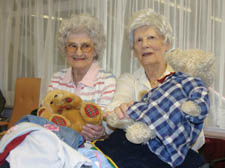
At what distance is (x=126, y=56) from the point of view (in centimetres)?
231

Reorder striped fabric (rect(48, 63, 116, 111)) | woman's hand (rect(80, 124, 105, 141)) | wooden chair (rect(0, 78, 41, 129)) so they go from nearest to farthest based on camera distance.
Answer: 1. woman's hand (rect(80, 124, 105, 141))
2. striped fabric (rect(48, 63, 116, 111))
3. wooden chair (rect(0, 78, 41, 129))

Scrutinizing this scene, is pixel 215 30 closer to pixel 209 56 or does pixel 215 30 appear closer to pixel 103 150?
pixel 209 56

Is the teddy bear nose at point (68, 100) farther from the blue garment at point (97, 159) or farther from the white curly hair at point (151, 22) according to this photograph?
the white curly hair at point (151, 22)

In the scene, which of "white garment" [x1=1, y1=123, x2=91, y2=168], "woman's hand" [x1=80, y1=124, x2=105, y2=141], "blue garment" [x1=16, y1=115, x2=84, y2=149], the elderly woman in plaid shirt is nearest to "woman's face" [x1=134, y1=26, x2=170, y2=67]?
the elderly woman in plaid shirt

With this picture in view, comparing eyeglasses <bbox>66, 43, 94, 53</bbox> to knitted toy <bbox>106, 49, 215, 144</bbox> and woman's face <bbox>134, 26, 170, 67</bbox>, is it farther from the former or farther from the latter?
knitted toy <bbox>106, 49, 215, 144</bbox>

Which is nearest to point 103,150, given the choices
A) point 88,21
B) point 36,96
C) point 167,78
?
point 167,78

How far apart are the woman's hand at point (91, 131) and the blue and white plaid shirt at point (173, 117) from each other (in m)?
0.40

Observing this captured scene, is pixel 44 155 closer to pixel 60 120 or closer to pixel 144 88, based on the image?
pixel 60 120

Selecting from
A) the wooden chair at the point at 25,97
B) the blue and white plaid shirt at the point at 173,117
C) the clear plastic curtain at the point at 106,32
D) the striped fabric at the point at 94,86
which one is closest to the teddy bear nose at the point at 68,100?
the striped fabric at the point at 94,86

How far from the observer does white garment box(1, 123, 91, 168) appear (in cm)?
75

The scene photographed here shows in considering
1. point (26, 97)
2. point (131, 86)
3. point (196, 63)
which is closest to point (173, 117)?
point (196, 63)

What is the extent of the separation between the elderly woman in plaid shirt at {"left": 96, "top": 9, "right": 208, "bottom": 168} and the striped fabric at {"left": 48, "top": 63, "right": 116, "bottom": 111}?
128 mm

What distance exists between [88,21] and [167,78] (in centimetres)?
83

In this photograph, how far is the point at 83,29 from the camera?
1569mm
